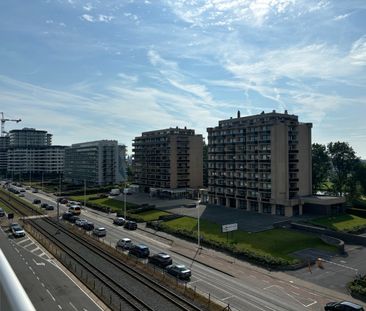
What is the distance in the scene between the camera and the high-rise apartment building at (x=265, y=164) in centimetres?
8800

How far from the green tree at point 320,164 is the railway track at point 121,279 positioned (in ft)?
258

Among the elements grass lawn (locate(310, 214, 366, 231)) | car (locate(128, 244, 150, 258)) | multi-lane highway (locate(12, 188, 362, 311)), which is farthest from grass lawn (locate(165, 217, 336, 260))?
car (locate(128, 244, 150, 258))

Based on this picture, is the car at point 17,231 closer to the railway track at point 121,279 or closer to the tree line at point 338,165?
the railway track at point 121,279

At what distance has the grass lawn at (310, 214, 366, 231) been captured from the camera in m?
74.2

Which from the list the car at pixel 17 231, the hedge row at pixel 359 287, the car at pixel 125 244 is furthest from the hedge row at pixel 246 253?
the car at pixel 17 231

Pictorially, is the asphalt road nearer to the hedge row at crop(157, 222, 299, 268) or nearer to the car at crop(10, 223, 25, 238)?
the car at crop(10, 223, 25, 238)

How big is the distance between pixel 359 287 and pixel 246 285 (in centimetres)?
1301

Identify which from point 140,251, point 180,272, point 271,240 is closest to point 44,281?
point 140,251

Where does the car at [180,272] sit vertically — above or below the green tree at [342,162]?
below

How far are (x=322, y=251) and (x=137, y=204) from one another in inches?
2457

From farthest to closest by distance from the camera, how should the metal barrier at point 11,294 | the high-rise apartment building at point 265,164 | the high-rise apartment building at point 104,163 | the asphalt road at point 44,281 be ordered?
the high-rise apartment building at point 104,163, the high-rise apartment building at point 265,164, the asphalt road at point 44,281, the metal barrier at point 11,294

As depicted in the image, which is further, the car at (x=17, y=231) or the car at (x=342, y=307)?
the car at (x=17, y=231)

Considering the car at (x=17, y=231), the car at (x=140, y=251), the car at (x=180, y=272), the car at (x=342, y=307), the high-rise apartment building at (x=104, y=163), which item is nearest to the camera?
the car at (x=342, y=307)

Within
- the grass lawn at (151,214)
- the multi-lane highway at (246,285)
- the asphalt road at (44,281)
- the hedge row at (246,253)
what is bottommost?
the multi-lane highway at (246,285)
